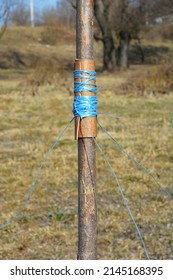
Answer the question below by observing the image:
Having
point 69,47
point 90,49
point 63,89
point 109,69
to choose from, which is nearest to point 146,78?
point 63,89

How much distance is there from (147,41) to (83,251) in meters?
35.1

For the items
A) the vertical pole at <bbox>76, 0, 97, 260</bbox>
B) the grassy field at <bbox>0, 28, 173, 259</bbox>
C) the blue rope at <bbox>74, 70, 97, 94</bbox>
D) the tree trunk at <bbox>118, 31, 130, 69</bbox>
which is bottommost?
the grassy field at <bbox>0, 28, 173, 259</bbox>

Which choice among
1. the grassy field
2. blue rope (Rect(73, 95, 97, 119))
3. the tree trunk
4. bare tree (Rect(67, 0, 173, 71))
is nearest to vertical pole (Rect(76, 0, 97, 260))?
blue rope (Rect(73, 95, 97, 119))

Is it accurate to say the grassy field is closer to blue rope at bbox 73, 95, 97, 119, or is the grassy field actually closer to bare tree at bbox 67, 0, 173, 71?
blue rope at bbox 73, 95, 97, 119

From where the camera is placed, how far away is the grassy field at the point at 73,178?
3.78m

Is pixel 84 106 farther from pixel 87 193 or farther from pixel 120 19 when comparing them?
pixel 120 19

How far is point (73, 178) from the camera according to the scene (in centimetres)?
546

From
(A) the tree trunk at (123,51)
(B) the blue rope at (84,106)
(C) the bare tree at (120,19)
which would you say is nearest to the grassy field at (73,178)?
(B) the blue rope at (84,106)

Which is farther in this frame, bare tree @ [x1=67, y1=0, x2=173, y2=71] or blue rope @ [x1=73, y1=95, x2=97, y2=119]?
bare tree @ [x1=67, y1=0, x2=173, y2=71]

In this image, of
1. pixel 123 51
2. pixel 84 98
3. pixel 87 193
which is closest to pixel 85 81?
pixel 84 98

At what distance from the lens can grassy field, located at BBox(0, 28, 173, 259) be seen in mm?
3775

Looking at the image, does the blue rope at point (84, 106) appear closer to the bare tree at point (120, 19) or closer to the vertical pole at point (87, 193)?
the vertical pole at point (87, 193)

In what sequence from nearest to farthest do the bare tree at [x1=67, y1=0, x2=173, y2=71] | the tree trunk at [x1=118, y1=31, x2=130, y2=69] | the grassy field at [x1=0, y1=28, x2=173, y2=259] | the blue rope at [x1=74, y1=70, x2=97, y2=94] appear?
the blue rope at [x1=74, y1=70, x2=97, y2=94]
the grassy field at [x1=0, y1=28, x2=173, y2=259]
the bare tree at [x1=67, y1=0, x2=173, y2=71]
the tree trunk at [x1=118, y1=31, x2=130, y2=69]

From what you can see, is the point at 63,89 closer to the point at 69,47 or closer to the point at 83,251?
the point at 83,251
